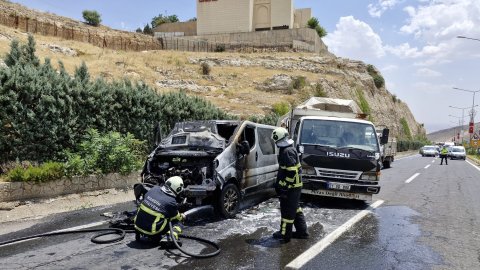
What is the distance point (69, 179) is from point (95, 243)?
3797mm

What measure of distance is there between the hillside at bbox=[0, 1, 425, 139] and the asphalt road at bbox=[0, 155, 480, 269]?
2599 centimetres

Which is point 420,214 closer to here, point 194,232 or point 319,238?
point 319,238

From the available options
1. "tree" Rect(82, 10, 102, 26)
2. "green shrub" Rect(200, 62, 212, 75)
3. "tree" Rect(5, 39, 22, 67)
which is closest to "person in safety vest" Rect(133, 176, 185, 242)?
"tree" Rect(5, 39, 22, 67)

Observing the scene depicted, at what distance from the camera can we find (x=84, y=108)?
38.3 feet

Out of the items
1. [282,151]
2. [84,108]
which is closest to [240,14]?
[84,108]

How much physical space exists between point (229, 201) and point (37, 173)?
4.42 m

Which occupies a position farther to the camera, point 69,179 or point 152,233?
point 69,179

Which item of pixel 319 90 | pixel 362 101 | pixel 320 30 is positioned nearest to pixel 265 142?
pixel 319 90

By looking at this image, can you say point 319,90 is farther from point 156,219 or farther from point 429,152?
point 156,219

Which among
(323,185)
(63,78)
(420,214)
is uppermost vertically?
(63,78)

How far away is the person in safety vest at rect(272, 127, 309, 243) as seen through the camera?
657 centimetres

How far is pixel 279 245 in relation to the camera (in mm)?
6324

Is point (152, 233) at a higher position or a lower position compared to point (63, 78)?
lower

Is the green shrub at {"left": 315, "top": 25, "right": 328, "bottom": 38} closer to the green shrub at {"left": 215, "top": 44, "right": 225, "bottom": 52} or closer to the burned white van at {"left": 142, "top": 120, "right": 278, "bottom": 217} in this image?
the green shrub at {"left": 215, "top": 44, "right": 225, "bottom": 52}
